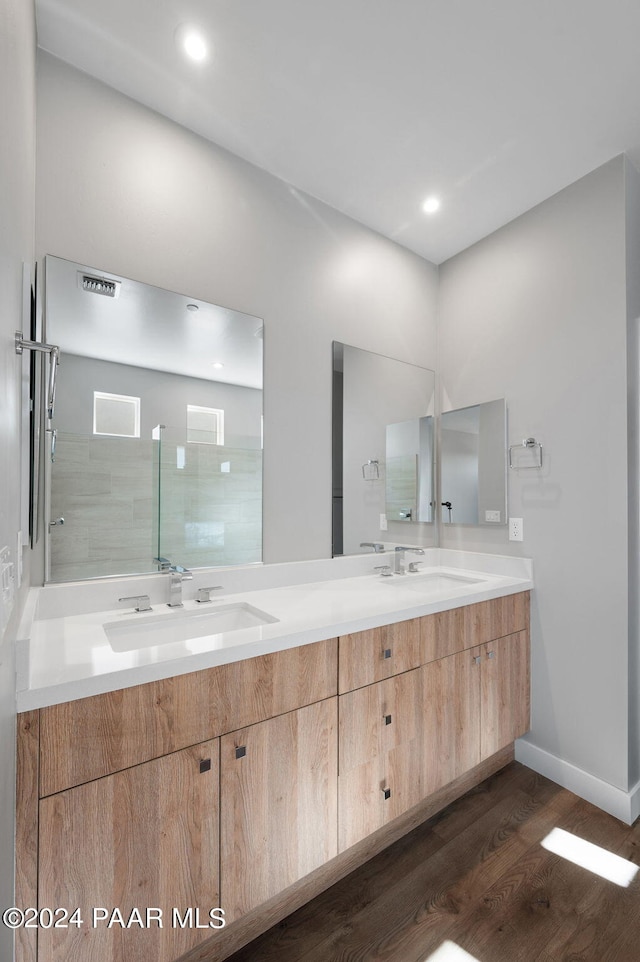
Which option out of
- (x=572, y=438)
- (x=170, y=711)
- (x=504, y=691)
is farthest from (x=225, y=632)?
(x=572, y=438)

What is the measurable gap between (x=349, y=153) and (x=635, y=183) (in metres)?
1.25

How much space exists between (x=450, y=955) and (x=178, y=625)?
1.22m

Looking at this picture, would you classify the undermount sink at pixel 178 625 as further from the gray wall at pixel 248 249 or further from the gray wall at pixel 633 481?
the gray wall at pixel 633 481

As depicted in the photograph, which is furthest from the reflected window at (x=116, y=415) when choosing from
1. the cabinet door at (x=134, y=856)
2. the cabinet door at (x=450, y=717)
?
the cabinet door at (x=450, y=717)

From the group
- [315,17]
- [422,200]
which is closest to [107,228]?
[315,17]

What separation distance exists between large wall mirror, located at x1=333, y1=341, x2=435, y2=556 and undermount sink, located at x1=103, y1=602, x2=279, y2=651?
642 mm

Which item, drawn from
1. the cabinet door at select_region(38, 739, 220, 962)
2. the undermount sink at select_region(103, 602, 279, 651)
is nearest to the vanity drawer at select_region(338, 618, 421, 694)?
the undermount sink at select_region(103, 602, 279, 651)

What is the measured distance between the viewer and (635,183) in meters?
1.95

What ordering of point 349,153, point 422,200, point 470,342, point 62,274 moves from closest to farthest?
point 62,274, point 349,153, point 422,200, point 470,342

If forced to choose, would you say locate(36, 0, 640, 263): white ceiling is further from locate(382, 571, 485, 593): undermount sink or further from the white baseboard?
the white baseboard

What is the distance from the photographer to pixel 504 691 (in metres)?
2.01

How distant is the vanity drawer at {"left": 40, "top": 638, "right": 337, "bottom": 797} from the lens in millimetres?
965

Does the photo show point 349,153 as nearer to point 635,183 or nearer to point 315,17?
point 315,17

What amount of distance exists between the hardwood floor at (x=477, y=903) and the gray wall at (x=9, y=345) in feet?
3.13
